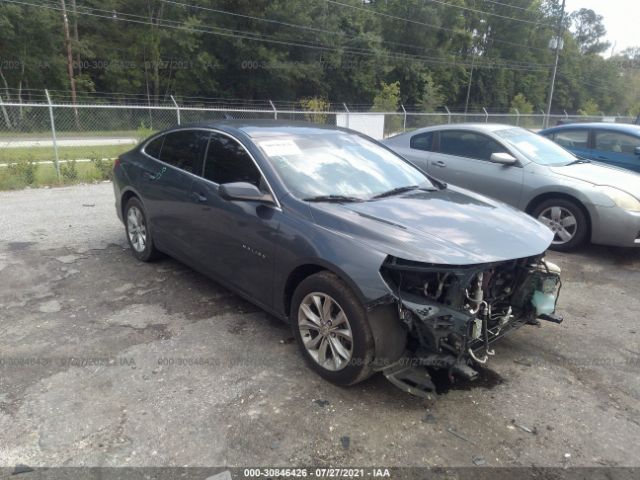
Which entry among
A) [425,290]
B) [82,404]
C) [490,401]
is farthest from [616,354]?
[82,404]

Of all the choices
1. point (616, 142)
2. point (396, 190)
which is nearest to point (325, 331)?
point (396, 190)

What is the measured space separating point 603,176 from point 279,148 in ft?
14.8

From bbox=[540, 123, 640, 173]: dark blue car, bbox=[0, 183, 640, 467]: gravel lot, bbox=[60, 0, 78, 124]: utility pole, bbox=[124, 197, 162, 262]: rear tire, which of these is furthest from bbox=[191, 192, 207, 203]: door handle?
bbox=[60, 0, 78, 124]: utility pole

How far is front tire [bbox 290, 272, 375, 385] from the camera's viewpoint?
2816 millimetres

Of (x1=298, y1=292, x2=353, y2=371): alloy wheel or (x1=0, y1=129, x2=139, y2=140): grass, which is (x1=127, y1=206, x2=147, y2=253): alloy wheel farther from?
(x1=0, y1=129, x2=139, y2=140): grass

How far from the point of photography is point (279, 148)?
148 inches

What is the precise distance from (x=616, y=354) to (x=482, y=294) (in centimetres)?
154

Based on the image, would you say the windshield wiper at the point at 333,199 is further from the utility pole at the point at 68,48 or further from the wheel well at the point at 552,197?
the utility pole at the point at 68,48

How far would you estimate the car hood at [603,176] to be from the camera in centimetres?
574

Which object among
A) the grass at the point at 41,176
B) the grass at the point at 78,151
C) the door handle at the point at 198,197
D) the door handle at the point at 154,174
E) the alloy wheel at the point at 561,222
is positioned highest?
the door handle at the point at 154,174

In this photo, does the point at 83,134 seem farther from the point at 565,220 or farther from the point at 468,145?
the point at 565,220

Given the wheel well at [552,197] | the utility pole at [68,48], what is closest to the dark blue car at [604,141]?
the wheel well at [552,197]

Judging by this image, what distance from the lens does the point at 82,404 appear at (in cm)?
286

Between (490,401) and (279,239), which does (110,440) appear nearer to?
(279,239)
